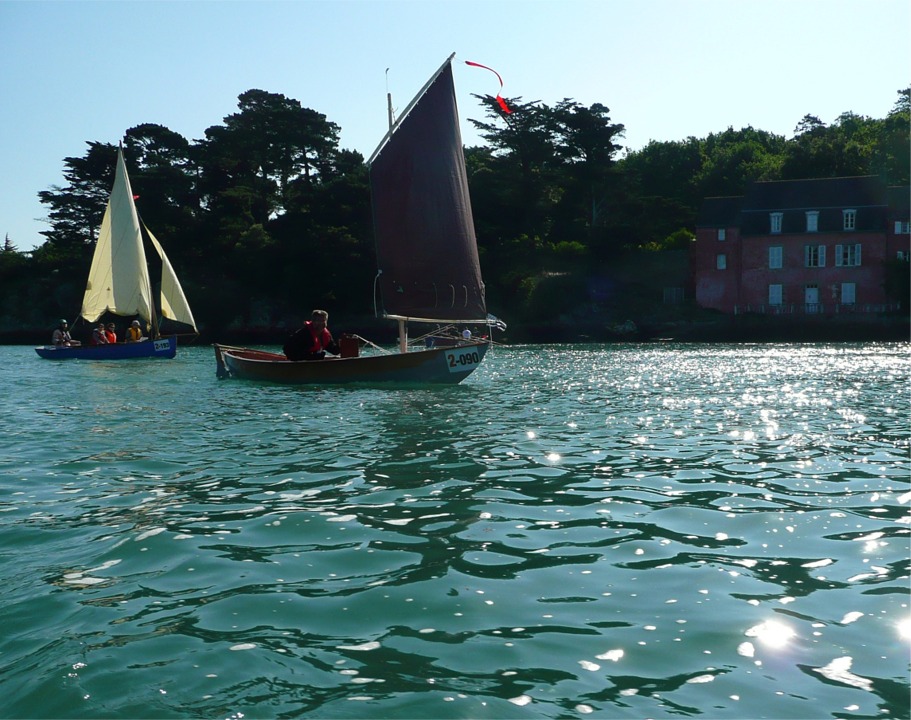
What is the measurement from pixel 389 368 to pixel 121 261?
69.4 ft

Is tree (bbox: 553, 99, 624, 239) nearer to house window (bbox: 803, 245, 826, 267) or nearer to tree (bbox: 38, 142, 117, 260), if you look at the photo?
house window (bbox: 803, 245, 826, 267)

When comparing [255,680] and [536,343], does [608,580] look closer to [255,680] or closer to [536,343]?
[255,680]

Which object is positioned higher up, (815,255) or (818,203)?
(818,203)

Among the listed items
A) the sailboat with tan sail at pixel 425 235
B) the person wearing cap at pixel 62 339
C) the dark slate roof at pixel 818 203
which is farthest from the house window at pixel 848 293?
the person wearing cap at pixel 62 339

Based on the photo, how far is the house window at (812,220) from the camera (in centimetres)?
6056

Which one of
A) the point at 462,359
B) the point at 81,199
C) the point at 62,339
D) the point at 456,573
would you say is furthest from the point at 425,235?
the point at 81,199

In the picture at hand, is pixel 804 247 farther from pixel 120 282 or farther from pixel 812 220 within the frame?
pixel 120 282

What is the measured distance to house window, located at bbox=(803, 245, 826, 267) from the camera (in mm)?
Answer: 60562

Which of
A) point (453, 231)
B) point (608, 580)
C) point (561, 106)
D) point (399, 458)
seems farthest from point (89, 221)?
point (608, 580)

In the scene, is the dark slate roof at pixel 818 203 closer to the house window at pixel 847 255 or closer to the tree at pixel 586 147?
the house window at pixel 847 255

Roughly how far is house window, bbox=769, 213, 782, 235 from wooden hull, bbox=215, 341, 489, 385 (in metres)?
45.9

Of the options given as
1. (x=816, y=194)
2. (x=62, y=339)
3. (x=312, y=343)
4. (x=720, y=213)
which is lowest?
(x=62, y=339)

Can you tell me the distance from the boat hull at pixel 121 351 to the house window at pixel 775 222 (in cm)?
4321

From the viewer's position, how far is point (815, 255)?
60.7 m
